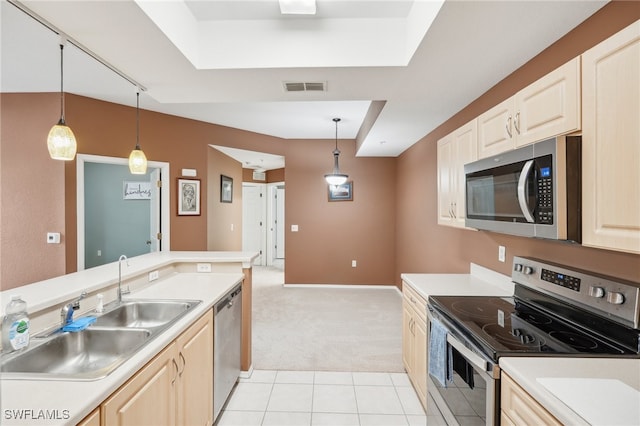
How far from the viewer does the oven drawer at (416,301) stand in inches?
82.9

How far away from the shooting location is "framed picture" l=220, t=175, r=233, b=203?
5.06m

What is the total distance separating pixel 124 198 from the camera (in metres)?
5.55

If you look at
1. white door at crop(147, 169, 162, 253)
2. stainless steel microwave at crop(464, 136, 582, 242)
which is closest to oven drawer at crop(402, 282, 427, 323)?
stainless steel microwave at crop(464, 136, 582, 242)

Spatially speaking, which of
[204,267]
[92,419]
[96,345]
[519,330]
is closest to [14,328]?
[96,345]

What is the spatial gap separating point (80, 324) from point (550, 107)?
7.98 feet

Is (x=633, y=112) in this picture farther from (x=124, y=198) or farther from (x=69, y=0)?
(x=124, y=198)

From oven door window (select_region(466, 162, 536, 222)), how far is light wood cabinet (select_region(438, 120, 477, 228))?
196 millimetres

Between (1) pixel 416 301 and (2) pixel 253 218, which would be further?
(2) pixel 253 218

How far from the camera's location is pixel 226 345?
2133 mm

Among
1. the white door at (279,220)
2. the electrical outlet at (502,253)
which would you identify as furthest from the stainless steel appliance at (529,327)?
the white door at (279,220)

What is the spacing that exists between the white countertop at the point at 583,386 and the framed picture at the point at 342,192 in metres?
4.40

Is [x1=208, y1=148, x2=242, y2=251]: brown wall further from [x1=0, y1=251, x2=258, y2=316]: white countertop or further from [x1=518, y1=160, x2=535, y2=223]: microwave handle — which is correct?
[x1=518, y1=160, x2=535, y2=223]: microwave handle

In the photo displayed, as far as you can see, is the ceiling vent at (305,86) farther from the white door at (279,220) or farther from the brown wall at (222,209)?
the white door at (279,220)

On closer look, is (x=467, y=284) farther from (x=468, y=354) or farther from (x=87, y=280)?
(x=87, y=280)
